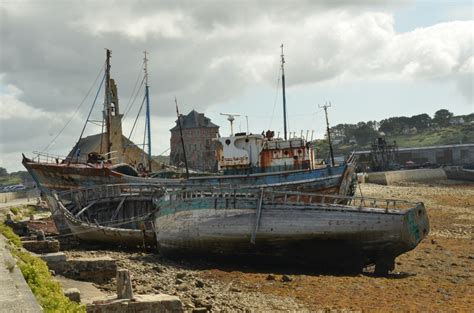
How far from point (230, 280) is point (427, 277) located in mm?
6291

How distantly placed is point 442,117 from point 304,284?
166 metres

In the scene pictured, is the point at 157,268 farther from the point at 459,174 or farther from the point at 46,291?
the point at 459,174

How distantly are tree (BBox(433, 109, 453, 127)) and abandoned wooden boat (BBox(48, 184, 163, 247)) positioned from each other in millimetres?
153473

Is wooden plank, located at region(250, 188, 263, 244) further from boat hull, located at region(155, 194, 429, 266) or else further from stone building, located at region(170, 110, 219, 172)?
stone building, located at region(170, 110, 219, 172)

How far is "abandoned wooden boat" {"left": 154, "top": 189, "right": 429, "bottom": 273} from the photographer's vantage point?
1905cm

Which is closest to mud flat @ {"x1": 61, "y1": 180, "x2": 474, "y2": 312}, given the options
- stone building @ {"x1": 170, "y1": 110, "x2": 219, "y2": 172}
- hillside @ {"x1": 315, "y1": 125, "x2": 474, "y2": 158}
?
stone building @ {"x1": 170, "y1": 110, "x2": 219, "y2": 172}

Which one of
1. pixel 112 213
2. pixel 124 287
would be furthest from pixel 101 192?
pixel 124 287

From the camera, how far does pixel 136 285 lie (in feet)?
51.4

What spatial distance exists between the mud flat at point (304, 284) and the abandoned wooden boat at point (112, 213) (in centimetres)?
102

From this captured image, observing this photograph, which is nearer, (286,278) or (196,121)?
(286,278)

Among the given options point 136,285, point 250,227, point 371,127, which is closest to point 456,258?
point 250,227

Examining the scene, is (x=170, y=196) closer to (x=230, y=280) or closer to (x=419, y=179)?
(x=230, y=280)

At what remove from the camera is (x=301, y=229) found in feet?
64.1

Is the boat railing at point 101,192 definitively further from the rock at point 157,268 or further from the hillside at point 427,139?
the hillside at point 427,139
